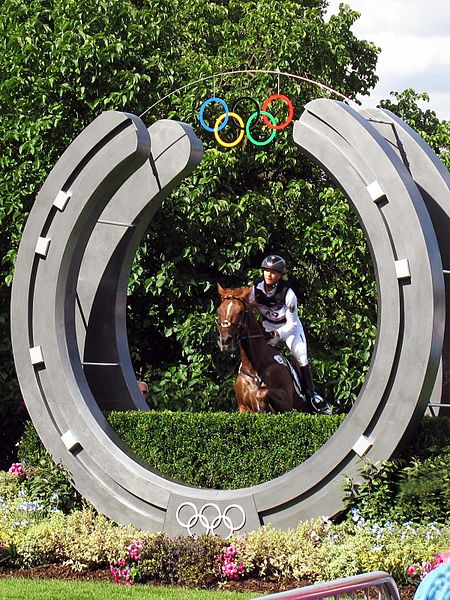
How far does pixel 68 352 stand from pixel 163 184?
7.33 ft

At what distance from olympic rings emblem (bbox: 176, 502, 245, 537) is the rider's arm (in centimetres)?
326

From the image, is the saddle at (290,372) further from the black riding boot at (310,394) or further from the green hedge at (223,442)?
the green hedge at (223,442)

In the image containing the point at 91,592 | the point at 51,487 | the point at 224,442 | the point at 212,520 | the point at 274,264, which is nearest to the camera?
the point at 91,592

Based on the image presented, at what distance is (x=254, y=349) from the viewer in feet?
39.5

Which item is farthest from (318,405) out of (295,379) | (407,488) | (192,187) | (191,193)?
(192,187)

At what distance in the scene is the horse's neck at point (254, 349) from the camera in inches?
471

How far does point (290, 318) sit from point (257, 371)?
0.94 metres

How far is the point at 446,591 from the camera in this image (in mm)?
3283

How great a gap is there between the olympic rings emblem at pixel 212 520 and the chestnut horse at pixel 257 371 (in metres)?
2.15

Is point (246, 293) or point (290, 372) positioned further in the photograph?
point (290, 372)

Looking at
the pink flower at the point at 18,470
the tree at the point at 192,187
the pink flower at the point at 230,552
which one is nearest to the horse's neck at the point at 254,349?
the pink flower at the point at 18,470

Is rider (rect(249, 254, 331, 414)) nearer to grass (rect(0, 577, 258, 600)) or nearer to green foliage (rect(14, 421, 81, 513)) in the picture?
green foliage (rect(14, 421, 81, 513))

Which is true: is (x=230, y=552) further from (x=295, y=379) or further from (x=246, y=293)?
(x=295, y=379)

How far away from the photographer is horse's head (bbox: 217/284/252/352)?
37.5 ft
